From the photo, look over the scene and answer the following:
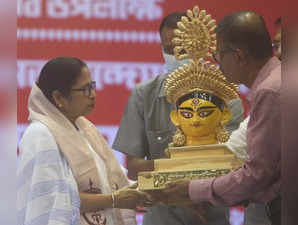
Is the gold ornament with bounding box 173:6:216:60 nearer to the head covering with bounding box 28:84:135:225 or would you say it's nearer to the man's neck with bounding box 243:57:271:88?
the man's neck with bounding box 243:57:271:88

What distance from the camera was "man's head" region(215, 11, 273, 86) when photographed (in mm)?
2580

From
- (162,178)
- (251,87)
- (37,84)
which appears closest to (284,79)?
(251,87)

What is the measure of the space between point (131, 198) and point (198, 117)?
19.0 inches

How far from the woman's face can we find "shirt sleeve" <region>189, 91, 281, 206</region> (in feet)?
2.37

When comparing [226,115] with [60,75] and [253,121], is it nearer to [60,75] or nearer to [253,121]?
[253,121]

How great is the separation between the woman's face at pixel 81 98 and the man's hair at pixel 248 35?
708mm

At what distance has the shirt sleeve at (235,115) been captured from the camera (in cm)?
307

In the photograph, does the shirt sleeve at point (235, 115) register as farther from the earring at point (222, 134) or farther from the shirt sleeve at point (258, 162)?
the shirt sleeve at point (258, 162)

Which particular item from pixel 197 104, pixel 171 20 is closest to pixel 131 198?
pixel 197 104

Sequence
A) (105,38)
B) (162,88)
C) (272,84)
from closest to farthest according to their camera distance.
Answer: (272,84)
(162,88)
(105,38)

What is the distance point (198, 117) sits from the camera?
9.27 feet

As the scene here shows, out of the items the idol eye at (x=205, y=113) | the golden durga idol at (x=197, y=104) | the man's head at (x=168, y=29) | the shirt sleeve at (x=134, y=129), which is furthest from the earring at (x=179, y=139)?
the man's head at (x=168, y=29)

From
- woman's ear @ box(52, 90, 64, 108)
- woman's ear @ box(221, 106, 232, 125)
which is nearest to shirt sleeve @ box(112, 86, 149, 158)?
woman's ear @ box(52, 90, 64, 108)

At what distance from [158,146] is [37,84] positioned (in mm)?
660
